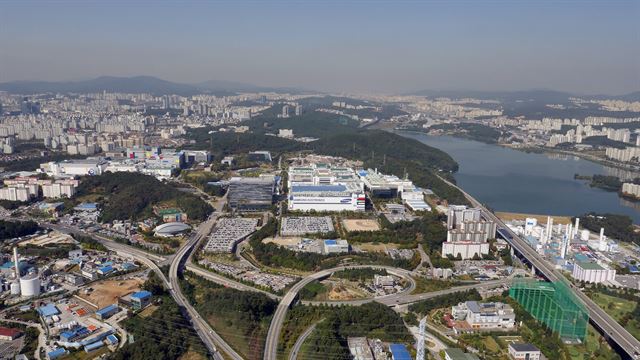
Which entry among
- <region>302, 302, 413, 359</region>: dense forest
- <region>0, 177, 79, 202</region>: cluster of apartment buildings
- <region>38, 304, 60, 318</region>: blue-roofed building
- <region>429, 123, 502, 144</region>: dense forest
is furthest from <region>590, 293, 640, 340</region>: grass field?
<region>429, 123, 502, 144</region>: dense forest

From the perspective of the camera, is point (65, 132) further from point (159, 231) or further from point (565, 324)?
point (565, 324)

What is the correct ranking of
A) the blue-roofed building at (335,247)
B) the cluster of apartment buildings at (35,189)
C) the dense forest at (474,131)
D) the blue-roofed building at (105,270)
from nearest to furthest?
the blue-roofed building at (105,270), the blue-roofed building at (335,247), the cluster of apartment buildings at (35,189), the dense forest at (474,131)

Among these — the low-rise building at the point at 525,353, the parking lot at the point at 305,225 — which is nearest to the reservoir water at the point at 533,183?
the parking lot at the point at 305,225

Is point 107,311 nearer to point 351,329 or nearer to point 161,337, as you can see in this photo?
point 161,337

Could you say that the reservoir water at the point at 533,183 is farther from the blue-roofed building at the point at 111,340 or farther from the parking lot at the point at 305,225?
the blue-roofed building at the point at 111,340

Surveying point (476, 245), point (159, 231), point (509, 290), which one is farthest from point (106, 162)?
point (509, 290)

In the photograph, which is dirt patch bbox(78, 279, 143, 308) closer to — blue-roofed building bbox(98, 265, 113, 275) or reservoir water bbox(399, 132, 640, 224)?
blue-roofed building bbox(98, 265, 113, 275)

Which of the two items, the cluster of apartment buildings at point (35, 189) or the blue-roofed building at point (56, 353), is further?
the cluster of apartment buildings at point (35, 189)
